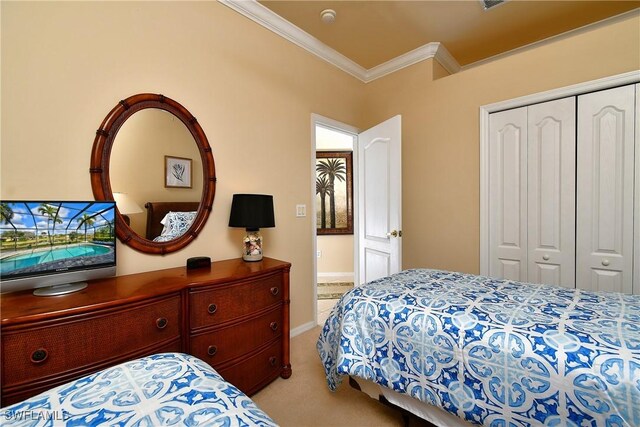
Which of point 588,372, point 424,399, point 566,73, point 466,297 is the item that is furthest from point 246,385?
point 566,73

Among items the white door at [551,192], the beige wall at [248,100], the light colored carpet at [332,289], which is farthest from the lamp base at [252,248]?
the white door at [551,192]

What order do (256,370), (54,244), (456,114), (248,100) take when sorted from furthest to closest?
(456,114) → (248,100) → (256,370) → (54,244)

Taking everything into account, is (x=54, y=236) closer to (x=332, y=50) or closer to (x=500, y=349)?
(x=500, y=349)

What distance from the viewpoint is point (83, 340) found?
113cm

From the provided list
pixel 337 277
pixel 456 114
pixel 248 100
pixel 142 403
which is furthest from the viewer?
pixel 337 277

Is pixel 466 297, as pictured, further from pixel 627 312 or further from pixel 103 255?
pixel 103 255

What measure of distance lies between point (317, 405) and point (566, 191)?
249 centimetres

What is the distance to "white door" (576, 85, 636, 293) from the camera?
6.54 feet

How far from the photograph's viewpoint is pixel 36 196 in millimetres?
1395

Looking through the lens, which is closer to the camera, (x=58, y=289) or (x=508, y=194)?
(x=58, y=289)

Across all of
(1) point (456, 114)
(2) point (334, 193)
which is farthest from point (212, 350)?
(2) point (334, 193)

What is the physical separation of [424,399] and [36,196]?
2130mm

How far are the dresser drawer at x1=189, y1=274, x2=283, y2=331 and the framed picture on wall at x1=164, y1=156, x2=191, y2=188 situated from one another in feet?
2.63

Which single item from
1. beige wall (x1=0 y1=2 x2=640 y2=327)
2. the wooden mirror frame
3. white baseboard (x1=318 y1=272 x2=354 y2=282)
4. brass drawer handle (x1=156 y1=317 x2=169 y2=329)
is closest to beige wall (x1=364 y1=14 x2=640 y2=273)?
beige wall (x1=0 y1=2 x2=640 y2=327)
